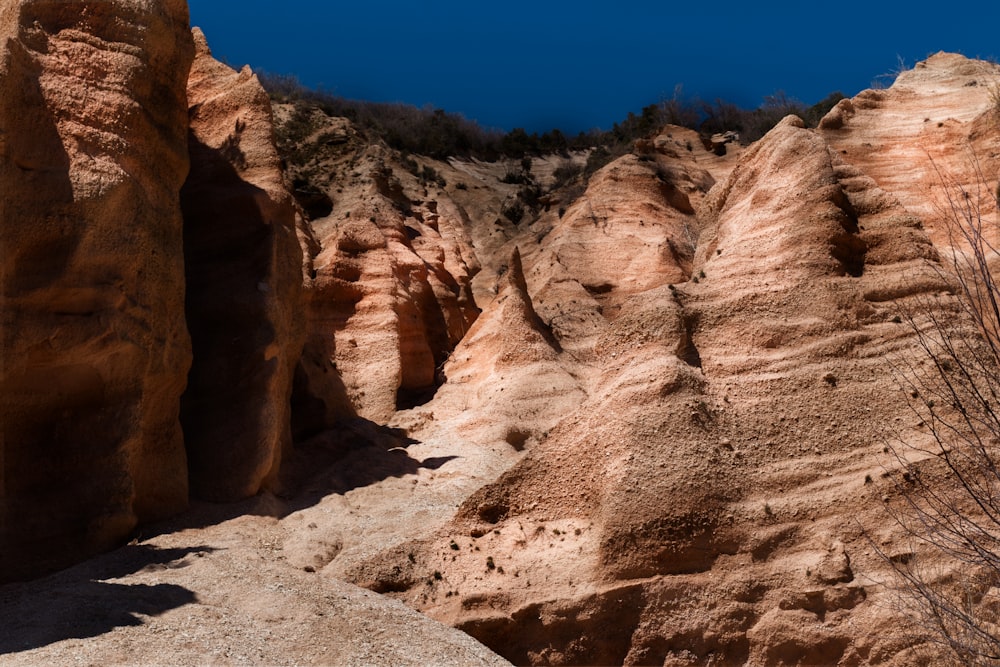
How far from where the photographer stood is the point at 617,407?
11.5 meters

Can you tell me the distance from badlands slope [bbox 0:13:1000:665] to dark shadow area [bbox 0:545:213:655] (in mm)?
44

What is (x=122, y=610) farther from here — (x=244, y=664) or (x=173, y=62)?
(x=173, y=62)

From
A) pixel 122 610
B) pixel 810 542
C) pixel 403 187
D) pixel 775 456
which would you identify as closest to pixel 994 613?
pixel 810 542

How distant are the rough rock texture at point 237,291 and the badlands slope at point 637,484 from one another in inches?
2.5

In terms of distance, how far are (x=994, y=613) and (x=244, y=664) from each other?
689cm

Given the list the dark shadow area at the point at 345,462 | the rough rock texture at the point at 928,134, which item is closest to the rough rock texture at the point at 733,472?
the rough rock texture at the point at 928,134

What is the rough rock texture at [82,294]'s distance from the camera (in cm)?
1161

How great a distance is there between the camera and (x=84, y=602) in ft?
32.0

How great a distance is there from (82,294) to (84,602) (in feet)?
13.6

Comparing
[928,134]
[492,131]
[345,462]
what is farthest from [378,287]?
[492,131]

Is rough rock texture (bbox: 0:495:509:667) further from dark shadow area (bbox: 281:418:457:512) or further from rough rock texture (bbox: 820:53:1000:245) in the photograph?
rough rock texture (bbox: 820:53:1000:245)

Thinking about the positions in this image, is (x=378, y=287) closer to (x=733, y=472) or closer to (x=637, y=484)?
(x=637, y=484)

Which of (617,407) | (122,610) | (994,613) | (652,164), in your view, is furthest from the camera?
(652,164)

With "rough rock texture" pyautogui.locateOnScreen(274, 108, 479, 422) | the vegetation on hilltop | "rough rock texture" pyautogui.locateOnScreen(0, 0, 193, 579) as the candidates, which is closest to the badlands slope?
"rough rock texture" pyautogui.locateOnScreen(0, 0, 193, 579)
